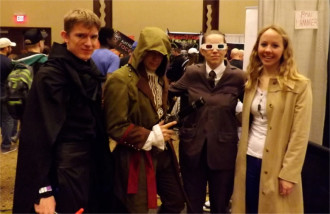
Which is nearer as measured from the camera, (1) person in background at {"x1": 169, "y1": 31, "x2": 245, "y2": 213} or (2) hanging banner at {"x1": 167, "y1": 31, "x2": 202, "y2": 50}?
(1) person in background at {"x1": 169, "y1": 31, "x2": 245, "y2": 213}

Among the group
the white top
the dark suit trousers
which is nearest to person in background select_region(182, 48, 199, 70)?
the dark suit trousers

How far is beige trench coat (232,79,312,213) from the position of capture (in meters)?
1.80

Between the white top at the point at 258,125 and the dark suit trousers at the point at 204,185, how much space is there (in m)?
0.24

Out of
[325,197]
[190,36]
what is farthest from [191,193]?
[190,36]

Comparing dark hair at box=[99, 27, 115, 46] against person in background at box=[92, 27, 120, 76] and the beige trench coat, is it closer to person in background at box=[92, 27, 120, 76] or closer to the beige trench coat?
person in background at box=[92, 27, 120, 76]

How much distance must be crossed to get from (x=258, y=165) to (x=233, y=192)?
247 millimetres

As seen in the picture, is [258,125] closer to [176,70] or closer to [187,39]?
[176,70]

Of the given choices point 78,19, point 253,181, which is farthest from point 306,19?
point 78,19

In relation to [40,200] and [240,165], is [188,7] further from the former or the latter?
[40,200]

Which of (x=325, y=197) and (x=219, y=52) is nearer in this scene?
(x=219, y=52)

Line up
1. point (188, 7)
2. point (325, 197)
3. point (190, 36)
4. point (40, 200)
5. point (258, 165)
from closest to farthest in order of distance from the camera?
point (40, 200) < point (258, 165) < point (325, 197) < point (190, 36) < point (188, 7)

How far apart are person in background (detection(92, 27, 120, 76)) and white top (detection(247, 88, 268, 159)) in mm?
2077

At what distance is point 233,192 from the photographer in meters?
2.07

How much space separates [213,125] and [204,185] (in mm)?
412
